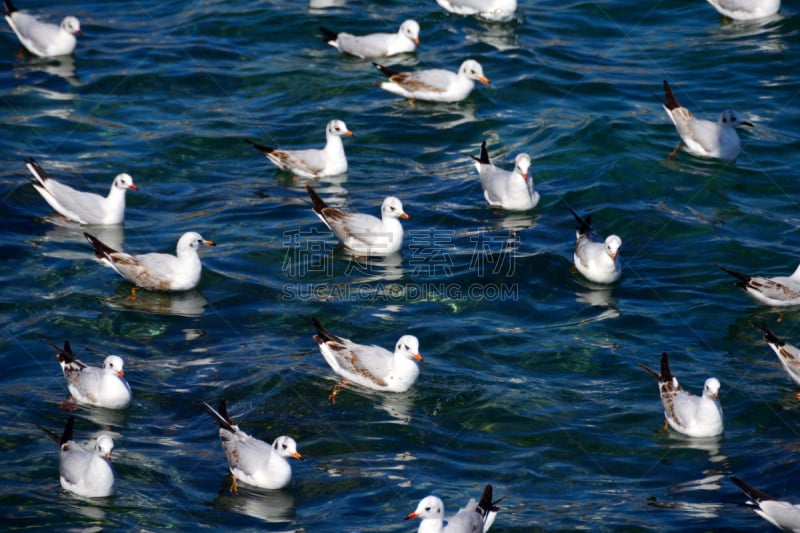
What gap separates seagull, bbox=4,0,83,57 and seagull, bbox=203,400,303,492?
13.0 meters

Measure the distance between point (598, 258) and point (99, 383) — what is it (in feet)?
21.1

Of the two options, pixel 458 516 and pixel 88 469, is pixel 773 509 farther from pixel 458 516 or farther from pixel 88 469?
pixel 88 469

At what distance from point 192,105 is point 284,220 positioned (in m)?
4.66

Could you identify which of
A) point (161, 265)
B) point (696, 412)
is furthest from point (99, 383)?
point (696, 412)

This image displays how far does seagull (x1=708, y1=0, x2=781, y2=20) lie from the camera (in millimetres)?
21297

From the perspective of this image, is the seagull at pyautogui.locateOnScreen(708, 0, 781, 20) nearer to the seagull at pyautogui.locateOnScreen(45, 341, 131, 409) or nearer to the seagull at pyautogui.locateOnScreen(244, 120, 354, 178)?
the seagull at pyautogui.locateOnScreen(244, 120, 354, 178)

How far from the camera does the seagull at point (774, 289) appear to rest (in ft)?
43.9

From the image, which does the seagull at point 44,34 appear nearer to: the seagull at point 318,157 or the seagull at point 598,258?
the seagull at point 318,157

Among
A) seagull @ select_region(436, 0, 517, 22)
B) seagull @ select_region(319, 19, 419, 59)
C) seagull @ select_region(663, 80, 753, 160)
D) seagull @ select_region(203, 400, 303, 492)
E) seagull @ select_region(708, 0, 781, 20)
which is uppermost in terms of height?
seagull @ select_region(708, 0, 781, 20)

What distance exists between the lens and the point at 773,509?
9.32 meters

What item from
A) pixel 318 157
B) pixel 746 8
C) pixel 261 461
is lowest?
pixel 261 461

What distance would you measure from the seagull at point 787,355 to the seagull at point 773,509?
2.61m

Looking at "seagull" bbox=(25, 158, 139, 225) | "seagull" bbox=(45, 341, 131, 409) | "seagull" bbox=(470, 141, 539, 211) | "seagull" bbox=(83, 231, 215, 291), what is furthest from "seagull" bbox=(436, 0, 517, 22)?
"seagull" bbox=(45, 341, 131, 409)

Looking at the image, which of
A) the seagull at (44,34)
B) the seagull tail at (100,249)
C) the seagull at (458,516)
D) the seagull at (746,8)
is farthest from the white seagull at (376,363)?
the seagull at (746,8)
